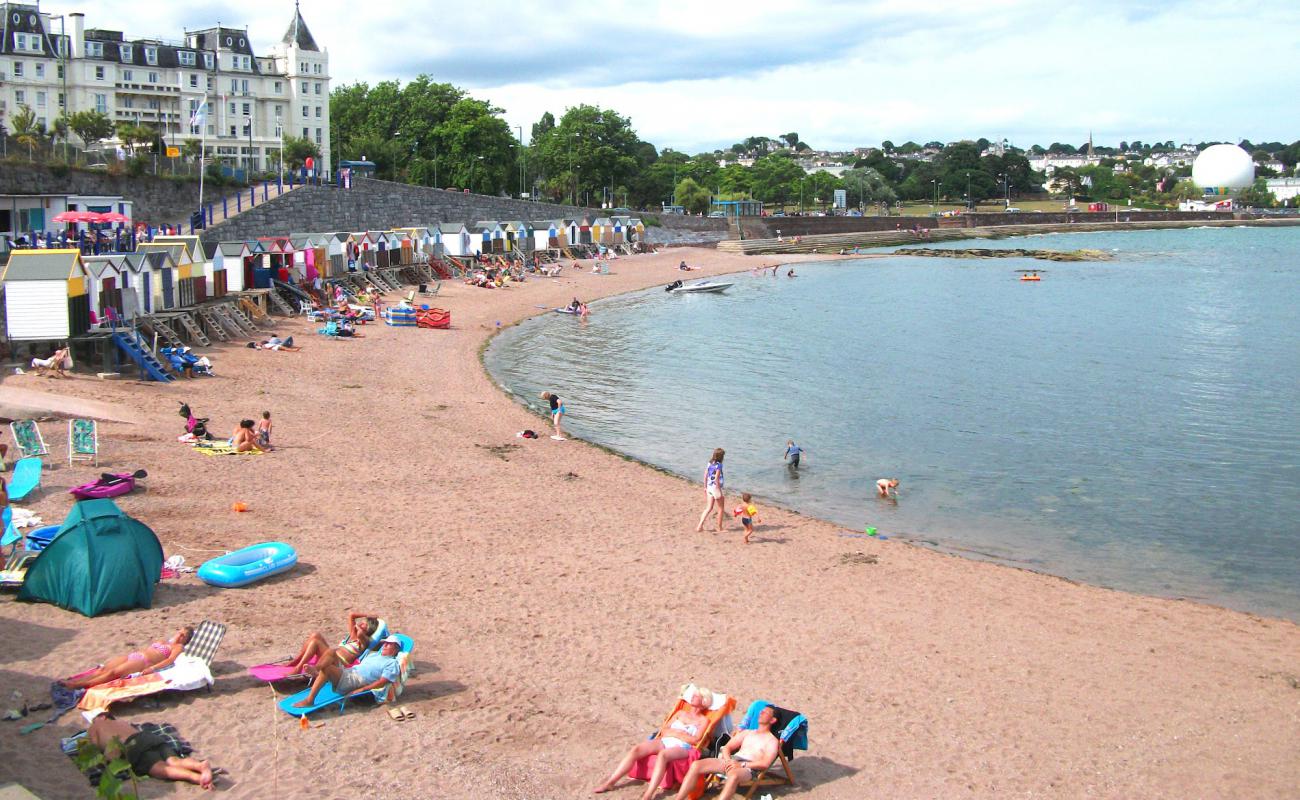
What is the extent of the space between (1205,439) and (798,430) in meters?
9.33

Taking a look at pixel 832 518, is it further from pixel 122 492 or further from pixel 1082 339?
pixel 1082 339

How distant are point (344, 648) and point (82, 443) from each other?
29.1 feet

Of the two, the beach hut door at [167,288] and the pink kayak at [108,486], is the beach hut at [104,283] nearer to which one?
the beach hut door at [167,288]

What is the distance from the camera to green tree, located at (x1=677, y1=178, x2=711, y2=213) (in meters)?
117

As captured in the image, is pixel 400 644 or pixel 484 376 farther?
pixel 484 376

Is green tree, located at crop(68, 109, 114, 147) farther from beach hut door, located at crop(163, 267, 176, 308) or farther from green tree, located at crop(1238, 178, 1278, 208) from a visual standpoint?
green tree, located at crop(1238, 178, 1278, 208)

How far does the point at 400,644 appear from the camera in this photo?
388 inches

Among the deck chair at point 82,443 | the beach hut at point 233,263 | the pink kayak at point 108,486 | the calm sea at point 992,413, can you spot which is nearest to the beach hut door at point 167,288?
the beach hut at point 233,263

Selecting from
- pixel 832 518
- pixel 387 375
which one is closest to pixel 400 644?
pixel 832 518

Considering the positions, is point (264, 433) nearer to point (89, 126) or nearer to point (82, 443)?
point (82, 443)

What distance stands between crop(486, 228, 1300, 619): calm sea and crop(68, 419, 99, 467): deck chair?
356 inches

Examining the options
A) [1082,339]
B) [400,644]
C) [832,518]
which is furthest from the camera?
[1082,339]

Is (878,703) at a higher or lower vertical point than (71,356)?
lower

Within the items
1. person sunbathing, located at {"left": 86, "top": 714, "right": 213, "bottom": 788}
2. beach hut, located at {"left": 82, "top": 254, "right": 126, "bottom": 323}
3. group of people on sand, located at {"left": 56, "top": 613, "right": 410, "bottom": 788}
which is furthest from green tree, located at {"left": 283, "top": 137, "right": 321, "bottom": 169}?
person sunbathing, located at {"left": 86, "top": 714, "right": 213, "bottom": 788}
